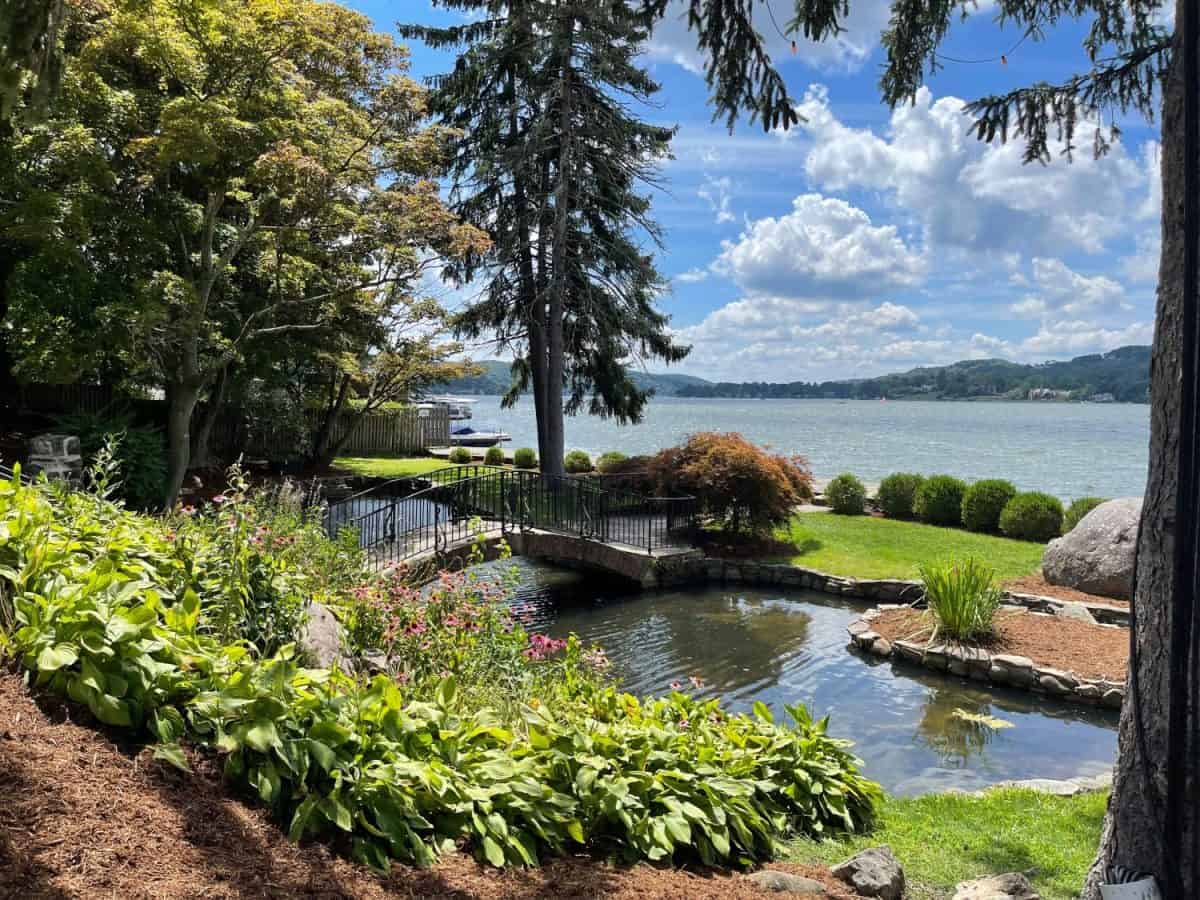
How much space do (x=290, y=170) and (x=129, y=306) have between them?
11.3 feet

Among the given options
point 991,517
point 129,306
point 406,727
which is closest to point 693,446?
point 991,517

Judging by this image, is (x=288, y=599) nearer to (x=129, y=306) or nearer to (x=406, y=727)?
(x=406, y=727)

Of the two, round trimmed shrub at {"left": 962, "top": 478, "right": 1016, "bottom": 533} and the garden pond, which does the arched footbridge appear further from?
round trimmed shrub at {"left": 962, "top": 478, "right": 1016, "bottom": 533}

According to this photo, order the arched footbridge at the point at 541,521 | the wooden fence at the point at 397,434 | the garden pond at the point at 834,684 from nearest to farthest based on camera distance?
the garden pond at the point at 834,684
the arched footbridge at the point at 541,521
the wooden fence at the point at 397,434

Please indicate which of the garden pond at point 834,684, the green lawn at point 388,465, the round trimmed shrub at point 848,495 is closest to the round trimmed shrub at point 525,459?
the green lawn at point 388,465

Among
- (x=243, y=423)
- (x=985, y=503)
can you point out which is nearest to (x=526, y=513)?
(x=985, y=503)

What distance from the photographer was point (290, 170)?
40.1 feet

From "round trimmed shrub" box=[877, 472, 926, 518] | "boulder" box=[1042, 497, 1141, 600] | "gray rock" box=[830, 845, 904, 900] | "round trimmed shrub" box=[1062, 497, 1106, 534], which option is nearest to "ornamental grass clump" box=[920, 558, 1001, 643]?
"boulder" box=[1042, 497, 1141, 600]

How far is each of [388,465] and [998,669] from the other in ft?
66.0

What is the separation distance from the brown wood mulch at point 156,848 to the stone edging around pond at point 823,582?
30.7 ft

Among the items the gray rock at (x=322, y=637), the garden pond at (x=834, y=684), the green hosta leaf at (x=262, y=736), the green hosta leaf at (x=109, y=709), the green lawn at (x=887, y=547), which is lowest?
the garden pond at (x=834, y=684)

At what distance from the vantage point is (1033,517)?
15227 millimetres

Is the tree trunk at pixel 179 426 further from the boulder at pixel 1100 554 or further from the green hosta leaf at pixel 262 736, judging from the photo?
the boulder at pixel 1100 554

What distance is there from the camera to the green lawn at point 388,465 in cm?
2275
